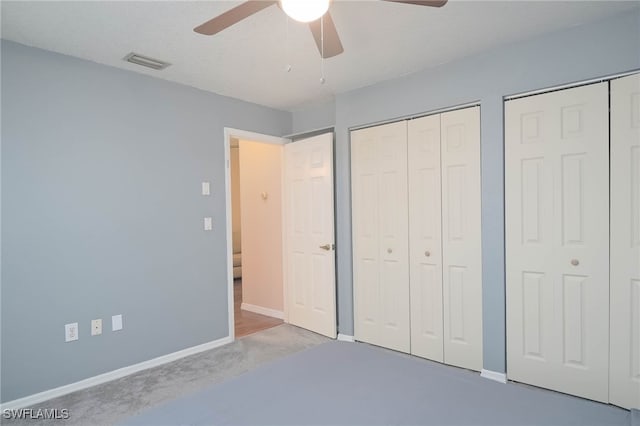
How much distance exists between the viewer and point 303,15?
4.90 ft

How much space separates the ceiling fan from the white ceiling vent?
1.15 metres

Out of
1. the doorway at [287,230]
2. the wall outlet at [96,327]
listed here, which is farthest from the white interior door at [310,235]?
the wall outlet at [96,327]

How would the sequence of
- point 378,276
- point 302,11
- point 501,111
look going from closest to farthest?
1. point 302,11
2. point 501,111
3. point 378,276

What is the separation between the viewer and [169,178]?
3.12m

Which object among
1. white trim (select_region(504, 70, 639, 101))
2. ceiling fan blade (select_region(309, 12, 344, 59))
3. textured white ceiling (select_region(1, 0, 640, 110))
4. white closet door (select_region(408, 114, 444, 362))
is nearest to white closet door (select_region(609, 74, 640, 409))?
white trim (select_region(504, 70, 639, 101))

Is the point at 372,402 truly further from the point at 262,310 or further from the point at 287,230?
the point at 262,310

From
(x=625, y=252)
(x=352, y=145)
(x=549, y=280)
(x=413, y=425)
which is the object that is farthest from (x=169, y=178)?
(x=625, y=252)

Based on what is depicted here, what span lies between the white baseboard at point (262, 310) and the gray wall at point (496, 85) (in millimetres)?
2412

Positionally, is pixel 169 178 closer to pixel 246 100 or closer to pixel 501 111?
pixel 246 100

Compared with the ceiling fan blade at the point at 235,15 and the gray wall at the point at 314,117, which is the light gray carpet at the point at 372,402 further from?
the gray wall at the point at 314,117

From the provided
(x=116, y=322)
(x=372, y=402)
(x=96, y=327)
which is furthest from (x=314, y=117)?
(x=372, y=402)

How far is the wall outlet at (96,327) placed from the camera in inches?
104

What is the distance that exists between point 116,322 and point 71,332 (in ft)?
0.97

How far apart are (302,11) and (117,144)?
204 cm
